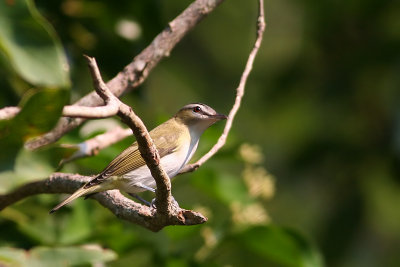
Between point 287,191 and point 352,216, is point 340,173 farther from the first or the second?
point 287,191

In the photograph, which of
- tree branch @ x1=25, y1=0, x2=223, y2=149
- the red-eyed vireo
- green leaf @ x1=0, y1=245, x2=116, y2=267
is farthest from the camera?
tree branch @ x1=25, y1=0, x2=223, y2=149

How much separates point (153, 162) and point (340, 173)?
4374 mm

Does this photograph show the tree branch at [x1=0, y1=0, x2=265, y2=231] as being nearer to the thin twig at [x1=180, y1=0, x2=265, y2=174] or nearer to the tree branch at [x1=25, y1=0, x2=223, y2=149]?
the thin twig at [x1=180, y1=0, x2=265, y2=174]

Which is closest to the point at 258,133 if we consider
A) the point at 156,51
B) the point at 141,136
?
the point at 156,51

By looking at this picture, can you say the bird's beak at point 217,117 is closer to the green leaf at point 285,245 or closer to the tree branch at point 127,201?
the tree branch at point 127,201

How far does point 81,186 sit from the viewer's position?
2672 millimetres

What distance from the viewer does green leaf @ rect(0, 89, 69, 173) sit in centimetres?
135

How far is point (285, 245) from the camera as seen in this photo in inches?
123

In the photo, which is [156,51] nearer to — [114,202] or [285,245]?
[114,202]

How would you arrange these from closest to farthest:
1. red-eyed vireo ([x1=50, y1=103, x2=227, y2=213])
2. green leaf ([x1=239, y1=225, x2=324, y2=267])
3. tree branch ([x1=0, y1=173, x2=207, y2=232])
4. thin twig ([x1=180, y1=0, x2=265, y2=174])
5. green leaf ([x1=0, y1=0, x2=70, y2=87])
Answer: green leaf ([x1=0, y1=0, x2=70, y2=87])
tree branch ([x1=0, y1=173, x2=207, y2=232])
thin twig ([x1=180, y1=0, x2=265, y2=174])
red-eyed vireo ([x1=50, y1=103, x2=227, y2=213])
green leaf ([x1=239, y1=225, x2=324, y2=267])

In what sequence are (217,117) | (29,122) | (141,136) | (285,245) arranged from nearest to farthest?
1. (29,122)
2. (141,136)
3. (285,245)
4. (217,117)

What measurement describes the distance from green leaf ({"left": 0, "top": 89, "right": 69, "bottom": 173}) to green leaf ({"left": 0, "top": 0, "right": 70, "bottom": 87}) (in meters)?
0.11

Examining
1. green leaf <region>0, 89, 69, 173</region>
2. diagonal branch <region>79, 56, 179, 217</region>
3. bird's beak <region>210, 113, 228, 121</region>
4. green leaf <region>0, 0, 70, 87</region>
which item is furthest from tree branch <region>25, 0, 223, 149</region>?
green leaf <region>0, 0, 70, 87</region>

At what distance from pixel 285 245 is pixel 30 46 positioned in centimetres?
217
